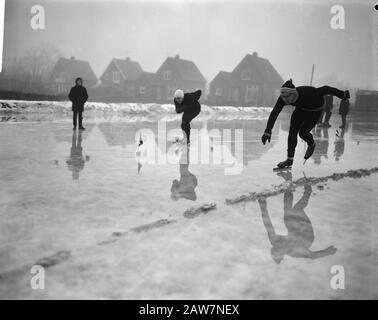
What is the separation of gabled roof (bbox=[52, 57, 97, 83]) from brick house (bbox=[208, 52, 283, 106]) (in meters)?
24.9

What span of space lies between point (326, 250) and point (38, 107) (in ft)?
75.3

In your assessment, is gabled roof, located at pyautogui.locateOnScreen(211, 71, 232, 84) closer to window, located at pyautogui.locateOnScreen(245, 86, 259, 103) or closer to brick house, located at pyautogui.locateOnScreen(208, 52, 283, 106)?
brick house, located at pyautogui.locateOnScreen(208, 52, 283, 106)

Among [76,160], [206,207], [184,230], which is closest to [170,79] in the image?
[76,160]

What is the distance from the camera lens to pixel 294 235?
295cm

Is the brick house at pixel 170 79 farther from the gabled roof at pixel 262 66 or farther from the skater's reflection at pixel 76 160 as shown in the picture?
the skater's reflection at pixel 76 160

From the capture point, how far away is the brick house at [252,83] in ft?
175

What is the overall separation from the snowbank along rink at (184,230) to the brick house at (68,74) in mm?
59979

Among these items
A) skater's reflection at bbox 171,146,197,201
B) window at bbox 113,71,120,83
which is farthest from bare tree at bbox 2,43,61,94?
skater's reflection at bbox 171,146,197,201

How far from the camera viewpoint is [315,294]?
80.4 inches

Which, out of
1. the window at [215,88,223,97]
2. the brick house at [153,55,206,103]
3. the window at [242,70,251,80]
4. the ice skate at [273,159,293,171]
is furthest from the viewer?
the window at [215,88,223,97]

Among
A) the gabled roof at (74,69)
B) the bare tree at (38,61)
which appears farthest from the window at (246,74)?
the bare tree at (38,61)

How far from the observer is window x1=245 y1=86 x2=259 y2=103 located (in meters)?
53.7

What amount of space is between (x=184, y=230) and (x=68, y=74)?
211 feet
